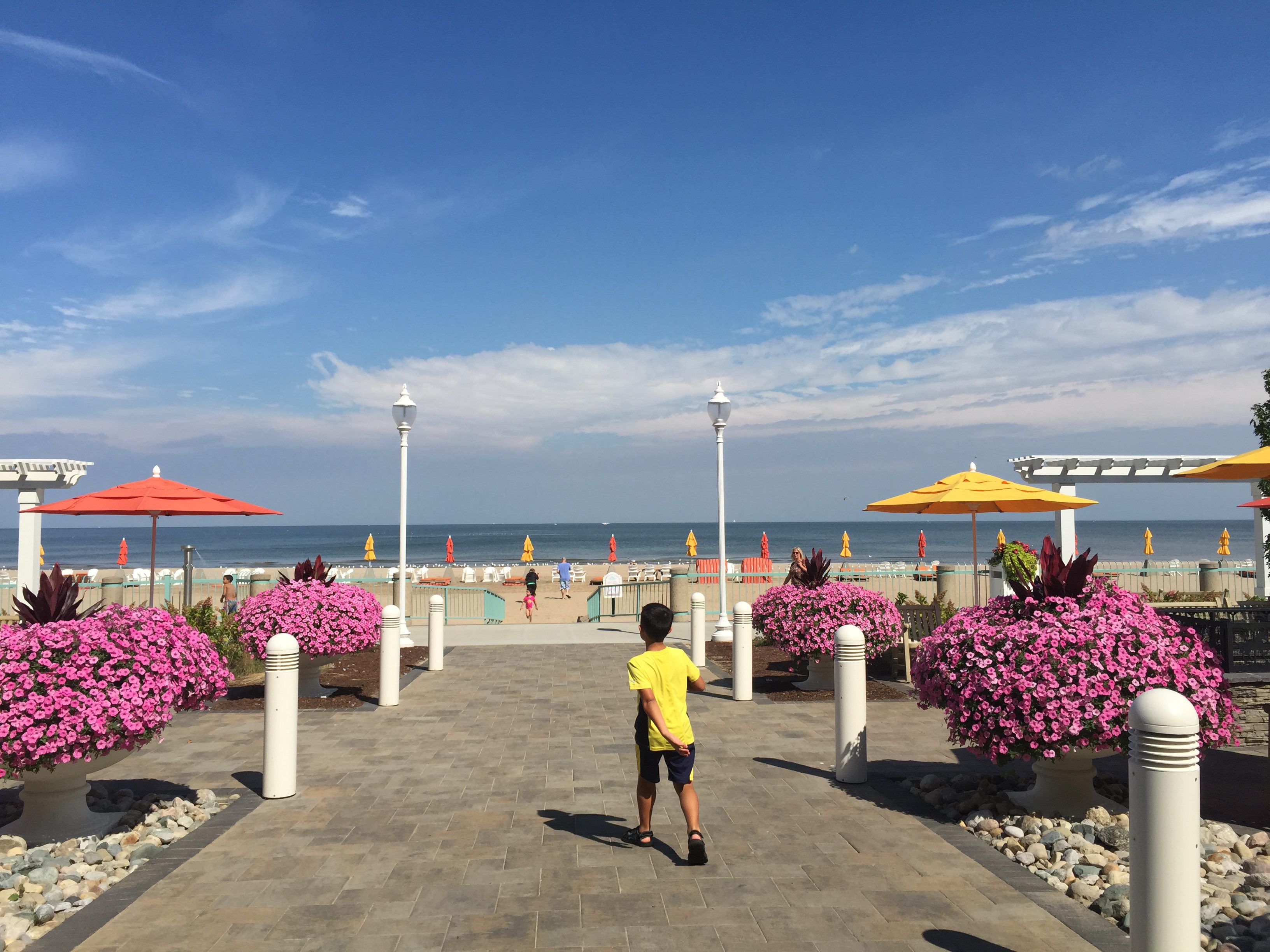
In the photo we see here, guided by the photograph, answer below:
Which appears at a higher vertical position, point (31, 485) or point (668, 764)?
point (31, 485)

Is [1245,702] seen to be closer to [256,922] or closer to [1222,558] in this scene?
[256,922]

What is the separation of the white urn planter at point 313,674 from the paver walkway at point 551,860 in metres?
1.65

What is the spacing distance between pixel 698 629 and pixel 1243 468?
24.5 feet

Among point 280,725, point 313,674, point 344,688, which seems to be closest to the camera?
point 280,725

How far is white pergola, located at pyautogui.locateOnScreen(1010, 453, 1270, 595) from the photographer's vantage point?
17.3 m

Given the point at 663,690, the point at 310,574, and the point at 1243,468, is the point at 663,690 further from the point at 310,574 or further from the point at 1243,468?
the point at 310,574

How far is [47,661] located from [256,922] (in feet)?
8.25

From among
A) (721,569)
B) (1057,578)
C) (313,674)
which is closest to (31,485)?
(313,674)

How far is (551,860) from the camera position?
5.24 meters

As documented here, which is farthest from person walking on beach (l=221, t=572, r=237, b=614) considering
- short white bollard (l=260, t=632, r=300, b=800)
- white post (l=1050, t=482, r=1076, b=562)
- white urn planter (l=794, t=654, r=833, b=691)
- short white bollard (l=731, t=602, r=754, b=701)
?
white post (l=1050, t=482, r=1076, b=562)

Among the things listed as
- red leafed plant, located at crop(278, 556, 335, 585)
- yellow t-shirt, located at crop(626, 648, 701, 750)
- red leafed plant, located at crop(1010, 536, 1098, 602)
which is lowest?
yellow t-shirt, located at crop(626, 648, 701, 750)

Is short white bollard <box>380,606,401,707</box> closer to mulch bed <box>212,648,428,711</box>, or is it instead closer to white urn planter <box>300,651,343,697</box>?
mulch bed <box>212,648,428,711</box>

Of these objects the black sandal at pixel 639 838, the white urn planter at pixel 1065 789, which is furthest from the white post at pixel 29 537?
the white urn planter at pixel 1065 789

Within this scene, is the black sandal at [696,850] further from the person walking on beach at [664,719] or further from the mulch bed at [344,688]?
the mulch bed at [344,688]
